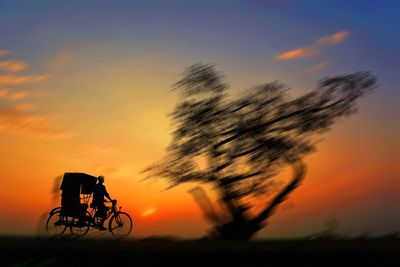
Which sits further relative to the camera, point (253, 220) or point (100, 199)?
point (253, 220)

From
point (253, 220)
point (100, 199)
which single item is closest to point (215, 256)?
Result: point (100, 199)

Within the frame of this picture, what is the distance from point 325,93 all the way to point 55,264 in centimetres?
1632

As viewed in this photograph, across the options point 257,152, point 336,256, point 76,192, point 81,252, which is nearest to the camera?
point 336,256

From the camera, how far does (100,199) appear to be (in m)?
22.7

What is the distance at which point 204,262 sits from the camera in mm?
13492

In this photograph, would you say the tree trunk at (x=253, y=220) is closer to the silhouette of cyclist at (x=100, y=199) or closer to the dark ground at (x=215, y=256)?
the silhouette of cyclist at (x=100, y=199)

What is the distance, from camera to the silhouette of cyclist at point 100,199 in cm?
2252

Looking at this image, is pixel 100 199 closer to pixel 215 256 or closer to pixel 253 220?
pixel 253 220

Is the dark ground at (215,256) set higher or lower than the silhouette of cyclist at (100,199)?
lower

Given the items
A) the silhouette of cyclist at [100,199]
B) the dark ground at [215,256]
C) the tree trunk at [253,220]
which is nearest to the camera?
the dark ground at [215,256]

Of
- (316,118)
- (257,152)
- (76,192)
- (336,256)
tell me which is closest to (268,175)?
(257,152)

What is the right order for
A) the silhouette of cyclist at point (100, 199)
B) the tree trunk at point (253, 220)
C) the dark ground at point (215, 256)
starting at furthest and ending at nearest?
the tree trunk at point (253, 220) → the silhouette of cyclist at point (100, 199) → the dark ground at point (215, 256)

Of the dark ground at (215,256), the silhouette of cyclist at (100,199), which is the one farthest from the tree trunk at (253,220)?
the dark ground at (215,256)

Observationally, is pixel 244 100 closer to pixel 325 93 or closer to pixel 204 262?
pixel 325 93
